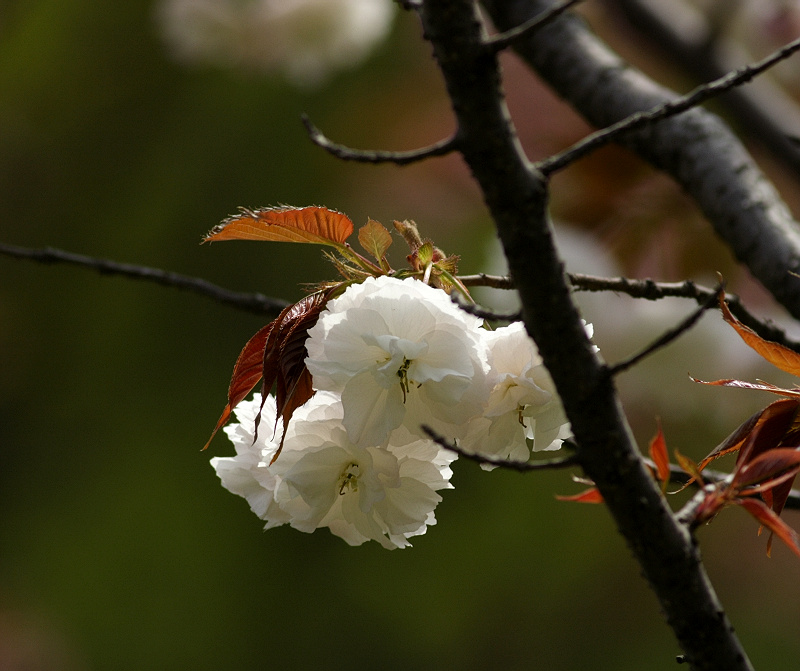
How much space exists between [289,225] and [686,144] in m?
0.38

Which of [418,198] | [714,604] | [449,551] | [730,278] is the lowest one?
[714,604]

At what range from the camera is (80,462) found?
8.11 feet

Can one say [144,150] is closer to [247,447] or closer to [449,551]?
[449,551]

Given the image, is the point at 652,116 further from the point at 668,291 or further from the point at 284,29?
the point at 284,29

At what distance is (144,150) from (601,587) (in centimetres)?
208

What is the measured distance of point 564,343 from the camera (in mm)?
237

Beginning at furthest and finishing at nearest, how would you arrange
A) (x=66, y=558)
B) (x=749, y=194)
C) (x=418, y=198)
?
(x=66, y=558) < (x=418, y=198) < (x=749, y=194)

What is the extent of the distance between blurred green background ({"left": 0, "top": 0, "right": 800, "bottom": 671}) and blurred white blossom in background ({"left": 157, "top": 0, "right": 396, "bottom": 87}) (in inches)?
21.0

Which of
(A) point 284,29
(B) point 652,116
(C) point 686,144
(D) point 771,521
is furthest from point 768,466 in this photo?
(A) point 284,29

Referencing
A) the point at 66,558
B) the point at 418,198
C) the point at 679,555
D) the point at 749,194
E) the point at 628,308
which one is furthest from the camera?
the point at 66,558

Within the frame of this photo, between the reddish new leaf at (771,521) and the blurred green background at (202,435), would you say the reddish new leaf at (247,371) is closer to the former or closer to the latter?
the reddish new leaf at (771,521)

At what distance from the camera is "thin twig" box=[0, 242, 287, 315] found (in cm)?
51

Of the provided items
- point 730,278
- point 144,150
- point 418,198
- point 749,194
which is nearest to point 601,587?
point 418,198

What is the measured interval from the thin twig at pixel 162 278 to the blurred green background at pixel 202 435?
144 cm
